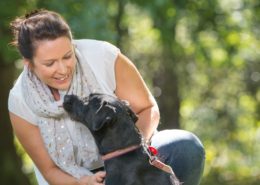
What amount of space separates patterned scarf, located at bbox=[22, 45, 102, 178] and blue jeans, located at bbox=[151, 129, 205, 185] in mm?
405

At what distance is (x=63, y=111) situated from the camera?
4602mm

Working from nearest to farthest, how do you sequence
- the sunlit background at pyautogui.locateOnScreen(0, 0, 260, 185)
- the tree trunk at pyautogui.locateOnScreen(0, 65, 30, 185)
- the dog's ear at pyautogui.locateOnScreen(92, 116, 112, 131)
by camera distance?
the dog's ear at pyautogui.locateOnScreen(92, 116, 112, 131), the sunlit background at pyautogui.locateOnScreen(0, 0, 260, 185), the tree trunk at pyautogui.locateOnScreen(0, 65, 30, 185)

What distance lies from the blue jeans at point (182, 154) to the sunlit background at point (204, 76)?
297 cm

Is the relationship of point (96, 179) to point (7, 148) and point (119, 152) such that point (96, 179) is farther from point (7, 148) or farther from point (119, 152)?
point (7, 148)

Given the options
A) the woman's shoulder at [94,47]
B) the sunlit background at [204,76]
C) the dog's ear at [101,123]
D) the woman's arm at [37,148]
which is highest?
the woman's shoulder at [94,47]

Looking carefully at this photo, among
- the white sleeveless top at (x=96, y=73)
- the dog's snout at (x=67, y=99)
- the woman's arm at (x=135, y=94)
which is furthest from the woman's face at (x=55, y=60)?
the woman's arm at (x=135, y=94)

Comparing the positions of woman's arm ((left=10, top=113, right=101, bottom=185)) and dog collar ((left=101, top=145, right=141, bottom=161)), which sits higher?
dog collar ((left=101, top=145, right=141, bottom=161))

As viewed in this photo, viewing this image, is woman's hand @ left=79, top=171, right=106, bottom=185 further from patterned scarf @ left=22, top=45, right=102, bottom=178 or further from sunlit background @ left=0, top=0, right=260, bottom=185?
sunlit background @ left=0, top=0, right=260, bottom=185

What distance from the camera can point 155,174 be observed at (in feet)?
14.1

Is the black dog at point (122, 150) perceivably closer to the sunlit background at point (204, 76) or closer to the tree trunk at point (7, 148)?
the sunlit background at point (204, 76)

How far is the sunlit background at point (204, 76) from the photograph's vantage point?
938 centimetres

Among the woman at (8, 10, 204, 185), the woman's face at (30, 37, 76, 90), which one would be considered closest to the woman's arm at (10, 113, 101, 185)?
the woman at (8, 10, 204, 185)

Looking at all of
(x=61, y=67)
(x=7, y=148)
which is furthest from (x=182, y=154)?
(x=7, y=148)

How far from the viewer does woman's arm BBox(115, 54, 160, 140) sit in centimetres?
478
